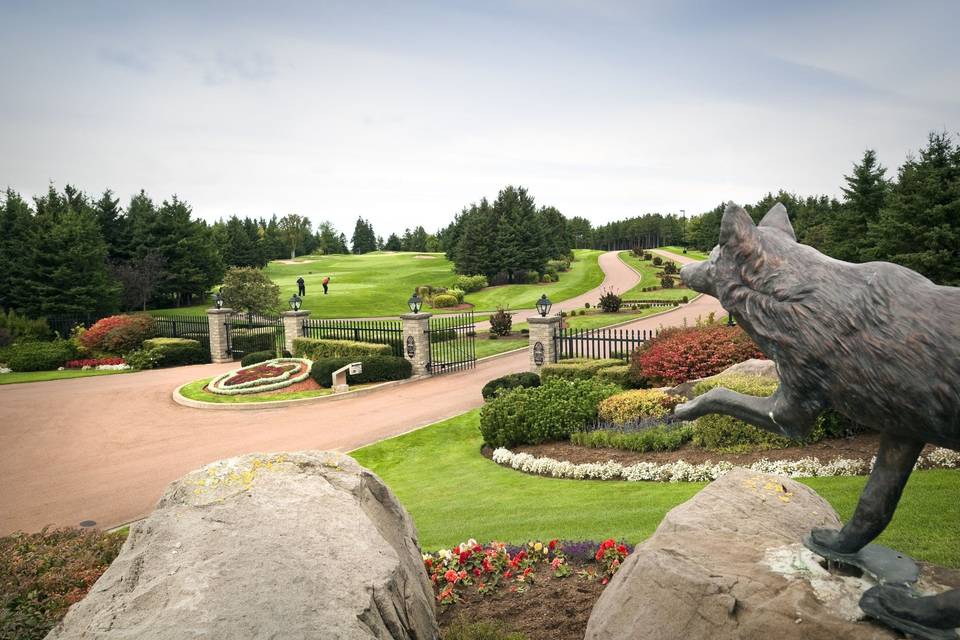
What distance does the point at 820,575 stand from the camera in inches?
159

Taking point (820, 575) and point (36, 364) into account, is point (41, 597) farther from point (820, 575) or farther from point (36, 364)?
point (36, 364)

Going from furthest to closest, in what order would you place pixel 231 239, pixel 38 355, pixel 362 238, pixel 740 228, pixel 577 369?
pixel 362 238, pixel 231 239, pixel 38 355, pixel 577 369, pixel 740 228

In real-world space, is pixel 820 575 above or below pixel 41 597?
above

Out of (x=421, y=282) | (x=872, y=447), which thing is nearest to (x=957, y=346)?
(x=872, y=447)

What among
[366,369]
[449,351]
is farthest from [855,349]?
[449,351]

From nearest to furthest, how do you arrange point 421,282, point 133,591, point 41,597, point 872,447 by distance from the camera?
point 133,591 → point 41,597 → point 872,447 → point 421,282

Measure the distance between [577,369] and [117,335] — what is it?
24.1 metres

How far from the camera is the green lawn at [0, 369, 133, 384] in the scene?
2555 cm

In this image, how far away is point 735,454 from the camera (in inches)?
416

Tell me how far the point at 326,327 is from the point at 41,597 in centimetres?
2182

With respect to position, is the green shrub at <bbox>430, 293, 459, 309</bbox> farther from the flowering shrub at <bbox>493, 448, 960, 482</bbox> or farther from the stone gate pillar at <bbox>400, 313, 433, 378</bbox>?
the flowering shrub at <bbox>493, 448, 960, 482</bbox>

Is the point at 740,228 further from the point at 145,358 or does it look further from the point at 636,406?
the point at 145,358

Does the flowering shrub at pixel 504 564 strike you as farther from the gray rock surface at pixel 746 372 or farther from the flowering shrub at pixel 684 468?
the gray rock surface at pixel 746 372

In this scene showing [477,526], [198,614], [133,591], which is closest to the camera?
[198,614]
